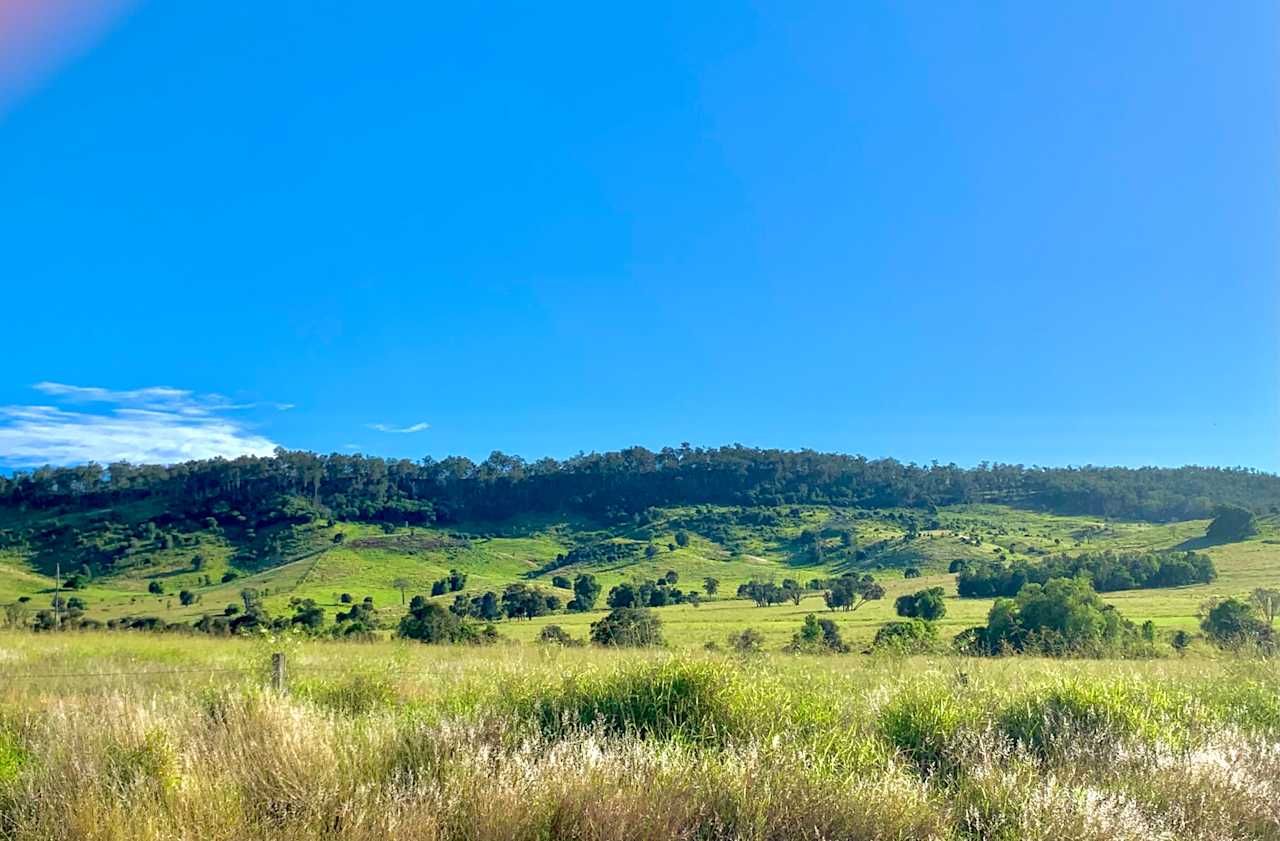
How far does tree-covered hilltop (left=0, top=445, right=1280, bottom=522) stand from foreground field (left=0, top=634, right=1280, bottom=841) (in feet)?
499

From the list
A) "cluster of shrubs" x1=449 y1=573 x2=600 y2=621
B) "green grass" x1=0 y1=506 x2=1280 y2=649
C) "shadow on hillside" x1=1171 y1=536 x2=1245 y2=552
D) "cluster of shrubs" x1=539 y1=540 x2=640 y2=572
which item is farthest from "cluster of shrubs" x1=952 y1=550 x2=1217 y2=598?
"cluster of shrubs" x1=539 y1=540 x2=640 y2=572

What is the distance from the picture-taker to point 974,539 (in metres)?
124

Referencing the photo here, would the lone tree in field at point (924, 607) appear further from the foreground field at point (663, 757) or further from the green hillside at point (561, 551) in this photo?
the foreground field at point (663, 757)

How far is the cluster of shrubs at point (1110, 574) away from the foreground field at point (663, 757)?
7407cm

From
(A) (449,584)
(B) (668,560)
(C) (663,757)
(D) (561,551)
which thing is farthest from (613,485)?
(C) (663,757)

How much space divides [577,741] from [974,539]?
427ft

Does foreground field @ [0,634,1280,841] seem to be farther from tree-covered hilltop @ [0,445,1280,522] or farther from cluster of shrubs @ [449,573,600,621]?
tree-covered hilltop @ [0,445,1280,522]

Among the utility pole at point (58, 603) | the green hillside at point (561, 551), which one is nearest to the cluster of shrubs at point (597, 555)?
the green hillside at point (561, 551)

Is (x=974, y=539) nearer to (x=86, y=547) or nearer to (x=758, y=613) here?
(x=758, y=613)

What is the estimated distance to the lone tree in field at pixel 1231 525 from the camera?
105m

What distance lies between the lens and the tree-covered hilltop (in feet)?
491

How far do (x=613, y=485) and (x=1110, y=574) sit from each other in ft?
364

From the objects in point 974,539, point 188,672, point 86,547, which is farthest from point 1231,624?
point 86,547

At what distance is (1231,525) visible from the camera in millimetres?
107812
